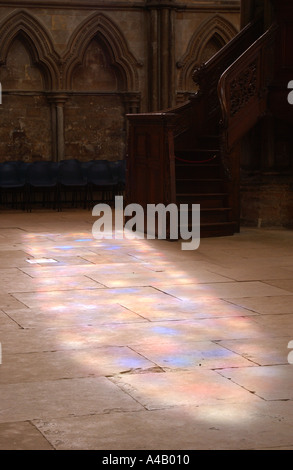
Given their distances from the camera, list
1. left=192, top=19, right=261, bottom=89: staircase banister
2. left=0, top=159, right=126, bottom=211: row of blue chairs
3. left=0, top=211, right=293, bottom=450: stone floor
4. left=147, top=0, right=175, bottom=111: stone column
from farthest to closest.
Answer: left=147, top=0, right=175, bottom=111: stone column < left=0, top=159, right=126, bottom=211: row of blue chairs < left=192, top=19, right=261, bottom=89: staircase banister < left=0, top=211, right=293, bottom=450: stone floor

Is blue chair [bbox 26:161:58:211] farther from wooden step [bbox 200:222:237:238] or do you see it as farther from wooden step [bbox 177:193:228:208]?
wooden step [bbox 200:222:237:238]

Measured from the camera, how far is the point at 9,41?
15.4m

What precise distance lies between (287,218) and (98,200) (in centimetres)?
490

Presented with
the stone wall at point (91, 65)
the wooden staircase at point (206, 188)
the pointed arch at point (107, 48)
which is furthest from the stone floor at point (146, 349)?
the pointed arch at point (107, 48)

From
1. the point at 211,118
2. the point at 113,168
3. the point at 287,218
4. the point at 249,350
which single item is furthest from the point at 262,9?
the point at 249,350

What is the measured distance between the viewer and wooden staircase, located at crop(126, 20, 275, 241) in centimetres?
1088

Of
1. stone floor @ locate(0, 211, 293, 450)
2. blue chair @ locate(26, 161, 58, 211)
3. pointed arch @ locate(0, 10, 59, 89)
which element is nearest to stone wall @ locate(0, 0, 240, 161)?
pointed arch @ locate(0, 10, 59, 89)

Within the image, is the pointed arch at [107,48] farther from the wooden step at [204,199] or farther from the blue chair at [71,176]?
the wooden step at [204,199]

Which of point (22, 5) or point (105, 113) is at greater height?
point (22, 5)

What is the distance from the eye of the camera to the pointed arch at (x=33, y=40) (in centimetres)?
1538

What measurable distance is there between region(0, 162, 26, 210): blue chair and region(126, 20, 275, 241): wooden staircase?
127 inches

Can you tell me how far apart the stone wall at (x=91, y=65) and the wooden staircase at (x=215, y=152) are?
4034 mm

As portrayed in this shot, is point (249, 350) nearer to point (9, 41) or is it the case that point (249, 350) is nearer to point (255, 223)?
point (255, 223)

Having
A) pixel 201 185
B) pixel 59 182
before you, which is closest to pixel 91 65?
pixel 59 182
